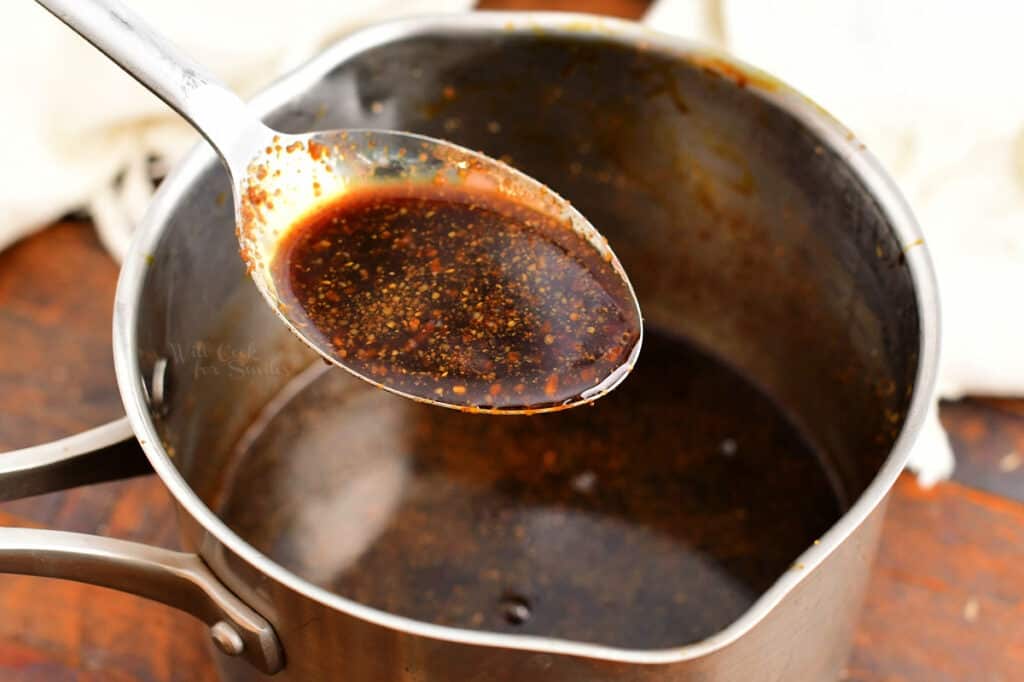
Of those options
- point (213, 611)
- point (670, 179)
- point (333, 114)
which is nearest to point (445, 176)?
point (333, 114)

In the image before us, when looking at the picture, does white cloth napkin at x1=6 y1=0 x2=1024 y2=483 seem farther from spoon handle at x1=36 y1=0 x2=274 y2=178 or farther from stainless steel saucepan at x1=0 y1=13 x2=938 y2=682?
spoon handle at x1=36 y1=0 x2=274 y2=178

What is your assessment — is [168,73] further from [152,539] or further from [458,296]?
[152,539]

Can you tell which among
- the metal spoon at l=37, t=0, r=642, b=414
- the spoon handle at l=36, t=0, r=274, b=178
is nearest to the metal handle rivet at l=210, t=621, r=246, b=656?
the metal spoon at l=37, t=0, r=642, b=414

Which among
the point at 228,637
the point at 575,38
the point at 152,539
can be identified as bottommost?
the point at 152,539

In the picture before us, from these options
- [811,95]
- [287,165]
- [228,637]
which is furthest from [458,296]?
[811,95]

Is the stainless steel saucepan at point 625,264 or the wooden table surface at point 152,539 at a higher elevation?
the stainless steel saucepan at point 625,264

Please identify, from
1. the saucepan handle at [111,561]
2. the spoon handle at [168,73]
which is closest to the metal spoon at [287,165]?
the spoon handle at [168,73]

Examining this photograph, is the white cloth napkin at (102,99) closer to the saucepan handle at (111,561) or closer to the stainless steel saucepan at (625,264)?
the stainless steel saucepan at (625,264)
